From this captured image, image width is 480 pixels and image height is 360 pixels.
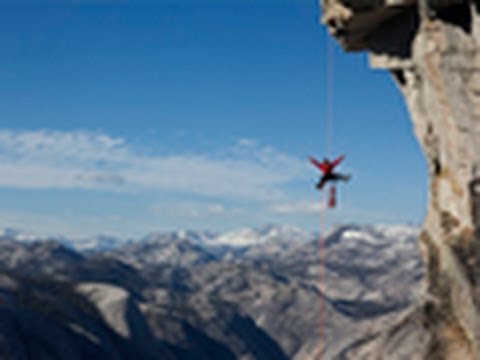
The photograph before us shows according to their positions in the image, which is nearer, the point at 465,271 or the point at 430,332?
the point at 465,271

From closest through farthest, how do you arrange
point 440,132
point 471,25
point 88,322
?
1. point 471,25
2. point 440,132
3. point 88,322

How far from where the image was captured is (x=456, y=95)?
847 inches

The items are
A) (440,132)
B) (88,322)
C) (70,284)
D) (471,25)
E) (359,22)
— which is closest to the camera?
(471,25)

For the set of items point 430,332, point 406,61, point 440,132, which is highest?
point 406,61

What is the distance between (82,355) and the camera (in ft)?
421

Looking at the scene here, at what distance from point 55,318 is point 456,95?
424ft

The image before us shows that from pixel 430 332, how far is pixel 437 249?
131 inches

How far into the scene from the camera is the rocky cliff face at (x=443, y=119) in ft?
70.3

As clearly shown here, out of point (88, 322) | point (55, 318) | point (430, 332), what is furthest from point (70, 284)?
point (430, 332)

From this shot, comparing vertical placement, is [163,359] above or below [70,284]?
below

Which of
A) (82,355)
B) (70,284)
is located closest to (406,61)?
(82,355)

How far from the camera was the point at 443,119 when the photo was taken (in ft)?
73.2

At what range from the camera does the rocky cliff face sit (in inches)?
843

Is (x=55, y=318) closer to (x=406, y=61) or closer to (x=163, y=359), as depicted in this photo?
(x=163, y=359)
